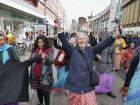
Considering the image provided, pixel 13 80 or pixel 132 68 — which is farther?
pixel 13 80

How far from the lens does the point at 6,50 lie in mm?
5129

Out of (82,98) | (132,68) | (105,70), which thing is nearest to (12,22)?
(105,70)

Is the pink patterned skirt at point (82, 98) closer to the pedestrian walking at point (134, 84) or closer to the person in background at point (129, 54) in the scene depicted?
the pedestrian walking at point (134, 84)

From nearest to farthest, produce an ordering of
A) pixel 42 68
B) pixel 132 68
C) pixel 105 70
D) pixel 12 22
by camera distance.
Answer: pixel 132 68 → pixel 42 68 → pixel 105 70 → pixel 12 22

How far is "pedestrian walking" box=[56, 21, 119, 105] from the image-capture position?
437cm

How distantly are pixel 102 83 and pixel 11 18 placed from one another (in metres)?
27.9

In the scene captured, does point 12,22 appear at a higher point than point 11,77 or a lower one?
lower

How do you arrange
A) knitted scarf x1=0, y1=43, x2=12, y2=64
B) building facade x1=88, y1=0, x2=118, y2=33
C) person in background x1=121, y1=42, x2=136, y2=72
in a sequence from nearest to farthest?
knitted scarf x1=0, y1=43, x2=12, y2=64 < building facade x1=88, y1=0, x2=118, y2=33 < person in background x1=121, y1=42, x2=136, y2=72

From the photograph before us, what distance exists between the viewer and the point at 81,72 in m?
4.36

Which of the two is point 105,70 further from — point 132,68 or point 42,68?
point 132,68

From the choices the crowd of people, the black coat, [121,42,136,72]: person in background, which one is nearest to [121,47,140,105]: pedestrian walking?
the crowd of people

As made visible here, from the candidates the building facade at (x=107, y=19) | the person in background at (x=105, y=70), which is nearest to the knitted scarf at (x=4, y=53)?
the building facade at (x=107, y=19)

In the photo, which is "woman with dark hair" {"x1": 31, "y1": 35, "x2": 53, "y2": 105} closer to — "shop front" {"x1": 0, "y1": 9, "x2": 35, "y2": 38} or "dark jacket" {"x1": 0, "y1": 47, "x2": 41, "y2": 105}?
"dark jacket" {"x1": 0, "y1": 47, "x2": 41, "y2": 105}

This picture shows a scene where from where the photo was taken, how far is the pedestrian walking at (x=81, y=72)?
437cm
